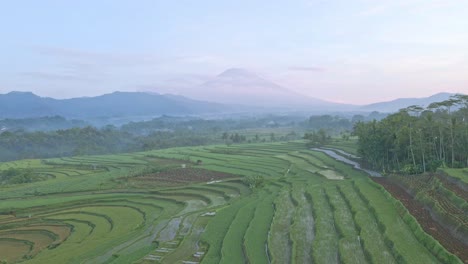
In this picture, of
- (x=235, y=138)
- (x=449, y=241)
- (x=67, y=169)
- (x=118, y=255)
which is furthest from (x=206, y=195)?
(x=235, y=138)

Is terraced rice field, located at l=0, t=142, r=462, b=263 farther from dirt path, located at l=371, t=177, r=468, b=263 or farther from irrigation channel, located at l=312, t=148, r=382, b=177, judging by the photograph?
irrigation channel, located at l=312, t=148, r=382, b=177

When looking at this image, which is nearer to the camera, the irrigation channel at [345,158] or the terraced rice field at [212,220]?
the terraced rice field at [212,220]

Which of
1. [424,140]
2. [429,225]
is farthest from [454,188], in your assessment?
[424,140]

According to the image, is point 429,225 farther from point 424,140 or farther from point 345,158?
point 345,158

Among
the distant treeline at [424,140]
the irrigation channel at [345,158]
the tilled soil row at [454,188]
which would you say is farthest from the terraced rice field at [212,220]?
the distant treeline at [424,140]

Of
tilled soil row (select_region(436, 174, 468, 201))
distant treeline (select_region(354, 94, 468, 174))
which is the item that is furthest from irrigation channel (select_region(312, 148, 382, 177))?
tilled soil row (select_region(436, 174, 468, 201))

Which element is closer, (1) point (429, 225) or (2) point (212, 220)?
(1) point (429, 225)

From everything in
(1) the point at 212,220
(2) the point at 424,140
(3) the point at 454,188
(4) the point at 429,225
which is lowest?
(1) the point at 212,220

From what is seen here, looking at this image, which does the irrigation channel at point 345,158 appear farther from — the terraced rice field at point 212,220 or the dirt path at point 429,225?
the dirt path at point 429,225
